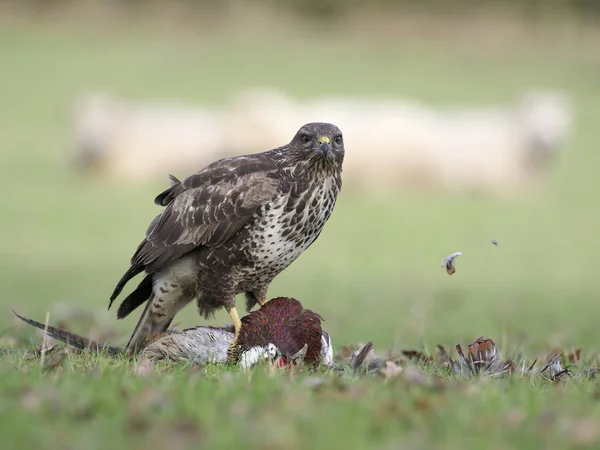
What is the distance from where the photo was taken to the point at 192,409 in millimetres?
3408

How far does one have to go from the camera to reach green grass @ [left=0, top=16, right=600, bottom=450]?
3295 mm

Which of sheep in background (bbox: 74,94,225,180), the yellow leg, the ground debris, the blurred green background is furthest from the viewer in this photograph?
sheep in background (bbox: 74,94,225,180)

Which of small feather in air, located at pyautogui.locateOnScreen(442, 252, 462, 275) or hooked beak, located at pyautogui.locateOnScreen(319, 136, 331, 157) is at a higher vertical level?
hooked beak, located at pyautogui.locateOnScreen(319, 136, 331, 157)

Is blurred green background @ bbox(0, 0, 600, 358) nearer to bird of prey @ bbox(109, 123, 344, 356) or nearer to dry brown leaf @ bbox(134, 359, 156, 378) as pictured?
bird of prey @ bbox(109, 123, 344, 356)

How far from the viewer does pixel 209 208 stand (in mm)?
5531

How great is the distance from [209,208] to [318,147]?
2.18 feet

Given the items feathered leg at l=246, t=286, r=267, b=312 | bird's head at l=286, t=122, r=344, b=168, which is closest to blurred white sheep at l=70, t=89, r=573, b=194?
feathered leg at l=246, t=286, r=267, b=312

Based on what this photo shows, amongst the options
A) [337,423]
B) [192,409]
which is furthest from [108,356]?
[337,423]

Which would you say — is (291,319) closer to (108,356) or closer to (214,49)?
(108,356)

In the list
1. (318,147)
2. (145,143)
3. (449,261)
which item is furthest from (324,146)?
(145,143)

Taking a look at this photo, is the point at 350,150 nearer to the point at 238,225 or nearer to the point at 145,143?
the point at 145,143

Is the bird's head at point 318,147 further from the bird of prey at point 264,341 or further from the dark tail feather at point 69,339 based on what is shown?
the dark tail feather at point 69,339

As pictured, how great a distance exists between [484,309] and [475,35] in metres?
29.1

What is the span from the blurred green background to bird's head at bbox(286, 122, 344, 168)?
67.6 inches
